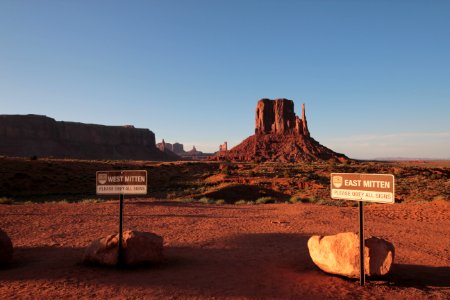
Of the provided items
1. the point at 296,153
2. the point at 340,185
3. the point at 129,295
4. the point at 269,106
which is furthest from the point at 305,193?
the point at 269,106

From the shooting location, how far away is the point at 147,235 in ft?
27.2

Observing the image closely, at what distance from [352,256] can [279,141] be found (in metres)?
115

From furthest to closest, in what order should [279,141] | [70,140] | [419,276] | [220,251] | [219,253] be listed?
[70,140] → [279,141] → [220,251] → [219,253] → [419,276]

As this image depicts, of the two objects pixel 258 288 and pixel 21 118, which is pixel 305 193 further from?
pixel 21 118

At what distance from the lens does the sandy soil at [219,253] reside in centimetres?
651

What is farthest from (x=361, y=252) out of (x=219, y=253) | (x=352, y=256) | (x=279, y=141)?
(x=279, y=141)

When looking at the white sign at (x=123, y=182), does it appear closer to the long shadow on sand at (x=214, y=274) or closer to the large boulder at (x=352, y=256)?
the long shadow on sand at (x=214, y=274)

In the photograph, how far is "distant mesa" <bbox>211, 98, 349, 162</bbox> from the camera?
104812 mm

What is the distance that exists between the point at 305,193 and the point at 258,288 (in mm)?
25787

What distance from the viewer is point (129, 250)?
7.84 metres

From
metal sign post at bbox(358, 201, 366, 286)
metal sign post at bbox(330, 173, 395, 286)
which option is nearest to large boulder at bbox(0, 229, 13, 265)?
metal sign post at bbox(330, 173, 395, 286)

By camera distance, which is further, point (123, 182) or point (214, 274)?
point (123, 182)

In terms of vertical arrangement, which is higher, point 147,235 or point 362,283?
point 147,235

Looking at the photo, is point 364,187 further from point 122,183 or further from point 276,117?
point 276,117
